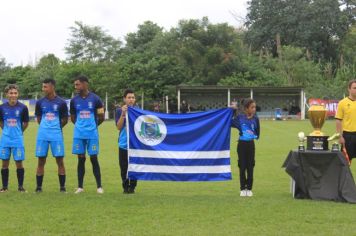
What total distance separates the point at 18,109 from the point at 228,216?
430 centimetres

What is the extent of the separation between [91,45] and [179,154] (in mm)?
63734

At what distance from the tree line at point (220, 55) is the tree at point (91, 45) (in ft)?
0.30

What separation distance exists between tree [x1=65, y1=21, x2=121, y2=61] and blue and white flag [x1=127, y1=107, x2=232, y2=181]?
61575 millimetres

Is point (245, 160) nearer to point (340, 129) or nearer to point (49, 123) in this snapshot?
point (340, 129)

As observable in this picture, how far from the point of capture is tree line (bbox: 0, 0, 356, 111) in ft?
169

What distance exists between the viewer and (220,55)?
51.8 meters

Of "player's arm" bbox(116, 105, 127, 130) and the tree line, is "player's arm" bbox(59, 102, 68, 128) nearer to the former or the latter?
"player's arm" bbox(116, 105, 127, 130)

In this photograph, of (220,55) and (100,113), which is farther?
(220,55)

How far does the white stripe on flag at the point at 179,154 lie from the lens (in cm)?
909


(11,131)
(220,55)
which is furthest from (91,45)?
(11,131)

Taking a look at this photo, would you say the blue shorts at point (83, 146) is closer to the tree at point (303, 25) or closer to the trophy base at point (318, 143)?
the trophy base at point (318, 143)

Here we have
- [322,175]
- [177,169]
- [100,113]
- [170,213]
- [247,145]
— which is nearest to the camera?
[170,213]

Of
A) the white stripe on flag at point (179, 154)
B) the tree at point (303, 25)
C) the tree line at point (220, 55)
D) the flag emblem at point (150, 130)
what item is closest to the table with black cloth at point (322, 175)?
the white stripe on flag at point (179, 154)

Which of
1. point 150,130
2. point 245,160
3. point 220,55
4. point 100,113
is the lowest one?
point 245,160
